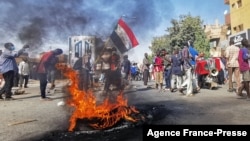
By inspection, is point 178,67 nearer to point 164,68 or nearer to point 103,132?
point 164,68

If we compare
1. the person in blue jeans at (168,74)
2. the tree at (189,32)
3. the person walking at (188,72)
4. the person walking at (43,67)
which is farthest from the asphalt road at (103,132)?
the tree at (189,32)

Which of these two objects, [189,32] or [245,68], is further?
[189,32]

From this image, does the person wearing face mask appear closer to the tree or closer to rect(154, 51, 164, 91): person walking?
rect(154, 51, 164, 91): person walking

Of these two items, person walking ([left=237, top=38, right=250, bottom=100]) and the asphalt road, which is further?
person walking ([left=237, top=38, right=250, bottom=100])

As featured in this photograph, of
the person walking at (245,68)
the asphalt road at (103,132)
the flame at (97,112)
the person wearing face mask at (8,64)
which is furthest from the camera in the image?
the person wearing face mask at (8,64)

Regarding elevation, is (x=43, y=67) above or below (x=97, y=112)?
above

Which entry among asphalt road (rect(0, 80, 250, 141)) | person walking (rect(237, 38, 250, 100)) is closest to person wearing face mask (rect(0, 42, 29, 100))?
asphalt road (rect(0, 80, 250, 141))

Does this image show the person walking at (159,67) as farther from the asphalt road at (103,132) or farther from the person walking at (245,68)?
the asphalt road at (103,132)

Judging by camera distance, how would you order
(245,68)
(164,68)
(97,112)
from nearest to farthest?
(97,112) → (245,68) → (164,68)

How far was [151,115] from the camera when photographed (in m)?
6.88

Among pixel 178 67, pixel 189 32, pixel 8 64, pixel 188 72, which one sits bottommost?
pixel 188 72

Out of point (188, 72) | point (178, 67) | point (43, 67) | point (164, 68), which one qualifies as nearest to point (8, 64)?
point (43, 67)

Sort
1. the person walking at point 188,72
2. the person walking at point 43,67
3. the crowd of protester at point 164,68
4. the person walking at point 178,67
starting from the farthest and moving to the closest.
→ the person walking at point 178,67 < the person walking at point 43,67 < the person walking at point 188,72 < the crowd of protester at point 164,68

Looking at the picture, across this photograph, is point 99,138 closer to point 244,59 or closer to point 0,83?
point 244,59
